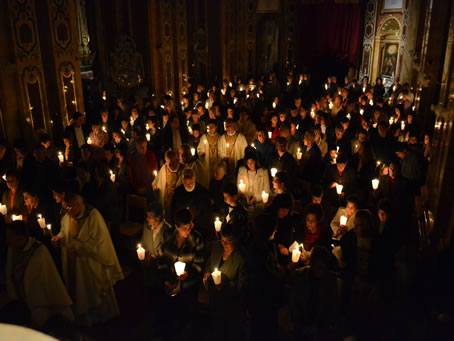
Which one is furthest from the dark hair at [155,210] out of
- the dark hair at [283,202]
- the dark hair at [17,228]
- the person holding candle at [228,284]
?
the dark hair at [283,202]

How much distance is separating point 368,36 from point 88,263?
23.9 meters

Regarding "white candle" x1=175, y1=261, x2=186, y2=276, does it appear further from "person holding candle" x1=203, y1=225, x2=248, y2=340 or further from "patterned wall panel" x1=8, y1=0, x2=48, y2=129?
"patterned wall panel" x1=8, y1=0, x2=48, y2=129

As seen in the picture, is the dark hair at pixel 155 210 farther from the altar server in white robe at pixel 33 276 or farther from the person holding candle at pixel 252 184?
the person holding candle at pixel 252 184

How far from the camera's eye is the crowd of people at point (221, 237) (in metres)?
4.69

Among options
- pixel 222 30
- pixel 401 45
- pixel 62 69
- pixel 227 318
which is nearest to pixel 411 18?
pixel 401 45

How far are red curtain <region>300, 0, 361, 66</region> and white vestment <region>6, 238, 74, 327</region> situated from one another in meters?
24.6

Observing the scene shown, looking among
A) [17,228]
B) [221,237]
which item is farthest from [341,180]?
[17,228]

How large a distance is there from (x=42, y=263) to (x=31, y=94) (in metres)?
7.76

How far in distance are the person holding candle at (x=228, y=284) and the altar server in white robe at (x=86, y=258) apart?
1334mm

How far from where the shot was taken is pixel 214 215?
676 centimetres

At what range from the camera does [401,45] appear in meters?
21.9

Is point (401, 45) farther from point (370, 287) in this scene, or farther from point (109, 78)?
point (370, 287)

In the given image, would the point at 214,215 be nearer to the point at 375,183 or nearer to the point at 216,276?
the point at 216,276

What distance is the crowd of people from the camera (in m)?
4.69
